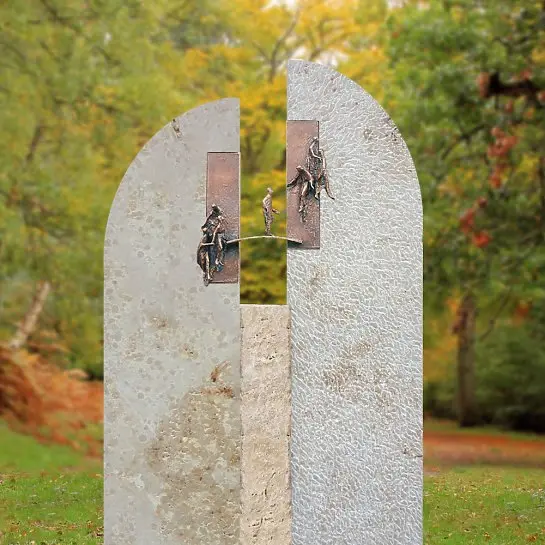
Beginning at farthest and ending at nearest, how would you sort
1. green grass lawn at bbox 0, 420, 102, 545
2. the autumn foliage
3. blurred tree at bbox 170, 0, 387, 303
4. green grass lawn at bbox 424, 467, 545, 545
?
blurred tree at bbox 170, 0, 387, 303
the autumn foliage
green grass lawn at bbox 424, 467, 545, 545
green grass lawn at bbox 0, 420, 102, 545

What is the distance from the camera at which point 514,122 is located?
9.05 metres

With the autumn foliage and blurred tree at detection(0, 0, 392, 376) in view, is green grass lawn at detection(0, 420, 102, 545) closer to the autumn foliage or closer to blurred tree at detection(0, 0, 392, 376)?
the autumn foliage

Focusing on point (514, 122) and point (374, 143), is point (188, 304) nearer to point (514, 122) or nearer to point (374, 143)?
point (374, 143)

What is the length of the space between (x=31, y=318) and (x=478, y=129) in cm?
714

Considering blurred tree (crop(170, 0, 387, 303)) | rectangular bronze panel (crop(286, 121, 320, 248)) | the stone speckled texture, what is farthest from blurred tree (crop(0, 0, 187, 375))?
the stone speckled texture

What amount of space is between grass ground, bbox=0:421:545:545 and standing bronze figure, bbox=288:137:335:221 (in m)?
2.86

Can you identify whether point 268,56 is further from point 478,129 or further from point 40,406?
point 40,406

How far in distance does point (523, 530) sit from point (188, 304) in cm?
335

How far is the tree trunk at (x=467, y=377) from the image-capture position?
1386cm

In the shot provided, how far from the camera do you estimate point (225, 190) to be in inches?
154

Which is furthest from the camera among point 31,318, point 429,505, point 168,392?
point 31,318

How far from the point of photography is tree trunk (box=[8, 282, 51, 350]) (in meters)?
12.8

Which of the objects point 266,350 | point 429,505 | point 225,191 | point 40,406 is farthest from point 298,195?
point 40,406

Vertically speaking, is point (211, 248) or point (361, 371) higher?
point (211, 248)
